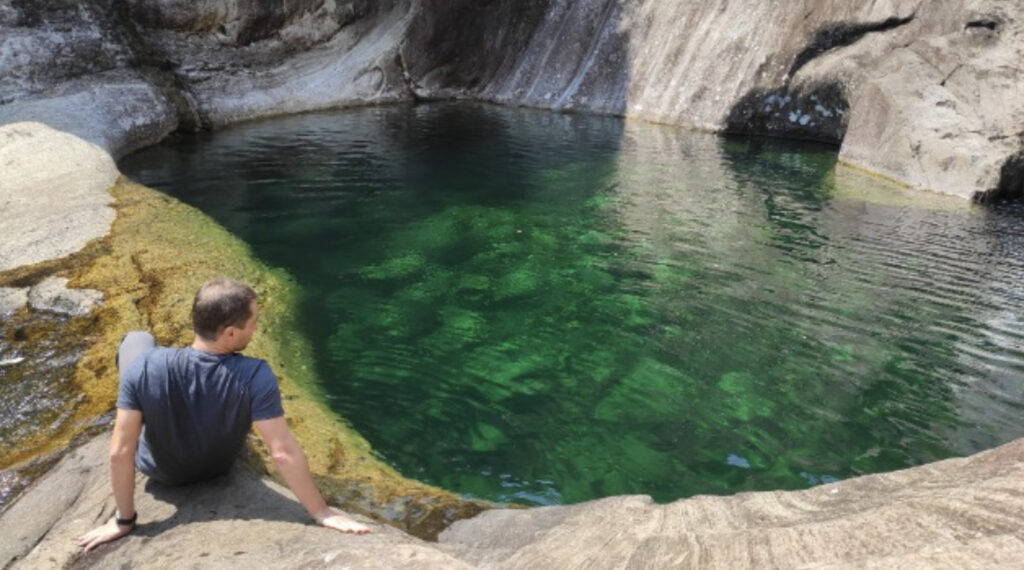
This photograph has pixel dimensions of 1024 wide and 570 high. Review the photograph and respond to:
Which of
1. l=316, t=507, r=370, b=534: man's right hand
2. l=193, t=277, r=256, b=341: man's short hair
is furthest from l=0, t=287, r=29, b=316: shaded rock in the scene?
l=316, t=507, r=370, b=534: man's right hand

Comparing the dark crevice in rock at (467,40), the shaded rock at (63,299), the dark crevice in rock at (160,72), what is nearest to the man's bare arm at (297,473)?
the shaded rock at (63,299)

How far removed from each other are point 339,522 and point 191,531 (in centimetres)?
64

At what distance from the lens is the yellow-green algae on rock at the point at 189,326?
4668 mm

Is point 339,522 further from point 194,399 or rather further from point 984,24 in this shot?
point 984,24

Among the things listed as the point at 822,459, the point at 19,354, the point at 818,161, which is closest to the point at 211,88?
the point at 818,161

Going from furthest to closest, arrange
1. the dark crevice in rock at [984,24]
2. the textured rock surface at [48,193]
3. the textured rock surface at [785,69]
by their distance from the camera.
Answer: the dark crevice in rock at [984,24]
the textured rock surface at [785,69]
the textured rock surface at [48,193]

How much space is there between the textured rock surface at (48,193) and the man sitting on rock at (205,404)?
17.2 ft

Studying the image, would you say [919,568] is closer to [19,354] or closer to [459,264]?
[19,354]

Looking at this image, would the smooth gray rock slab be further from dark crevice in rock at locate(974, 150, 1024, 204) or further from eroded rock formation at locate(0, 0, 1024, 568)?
dark crevice in rock at locate(974, 150, 1024, 204)

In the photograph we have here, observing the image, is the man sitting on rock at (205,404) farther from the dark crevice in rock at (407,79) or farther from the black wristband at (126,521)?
the dark crevice in rock at (407,79)

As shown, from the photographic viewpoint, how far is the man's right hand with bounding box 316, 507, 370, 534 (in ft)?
11.9

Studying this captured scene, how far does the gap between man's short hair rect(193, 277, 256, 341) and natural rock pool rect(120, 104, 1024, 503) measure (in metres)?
2.20

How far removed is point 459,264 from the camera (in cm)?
945

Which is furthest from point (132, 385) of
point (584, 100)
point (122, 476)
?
point (584, 100)
